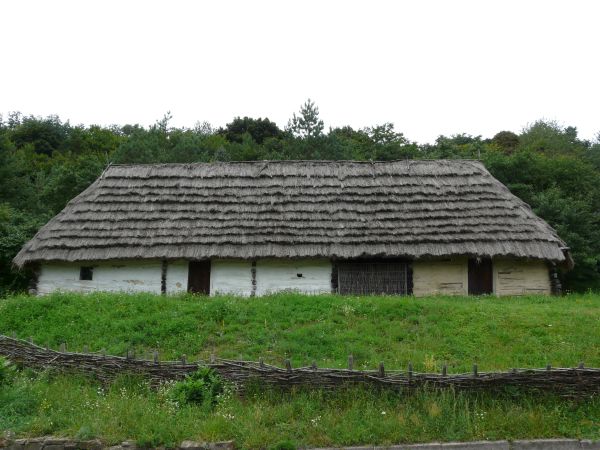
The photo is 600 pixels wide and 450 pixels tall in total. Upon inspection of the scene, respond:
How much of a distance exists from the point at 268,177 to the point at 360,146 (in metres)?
24.0

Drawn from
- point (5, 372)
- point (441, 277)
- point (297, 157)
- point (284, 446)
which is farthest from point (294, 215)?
point (297, 157)

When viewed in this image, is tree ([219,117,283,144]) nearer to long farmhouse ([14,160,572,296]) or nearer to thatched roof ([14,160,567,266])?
thatched roof ([14,160,567,266])

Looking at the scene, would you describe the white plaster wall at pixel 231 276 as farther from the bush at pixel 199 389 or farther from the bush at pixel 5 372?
the bush at pixel 199 389

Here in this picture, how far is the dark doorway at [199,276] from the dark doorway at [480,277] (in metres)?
8.74

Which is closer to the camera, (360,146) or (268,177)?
(268,177)

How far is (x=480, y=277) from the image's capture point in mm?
15820

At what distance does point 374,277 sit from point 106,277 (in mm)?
8871

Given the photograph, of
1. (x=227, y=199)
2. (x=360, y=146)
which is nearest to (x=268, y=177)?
(x=227, y=199)

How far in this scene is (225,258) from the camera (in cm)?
1516

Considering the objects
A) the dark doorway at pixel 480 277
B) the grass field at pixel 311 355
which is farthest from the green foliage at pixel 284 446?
the dark doorway at pixel 480 277

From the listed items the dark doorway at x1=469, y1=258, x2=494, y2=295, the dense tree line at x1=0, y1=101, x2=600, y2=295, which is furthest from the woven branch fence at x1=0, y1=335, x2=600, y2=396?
the dense tree line at x1=0, y1=101, x2=600, y2=295

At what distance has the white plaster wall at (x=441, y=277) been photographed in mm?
15656

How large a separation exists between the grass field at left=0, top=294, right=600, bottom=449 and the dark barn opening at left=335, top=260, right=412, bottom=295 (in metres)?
2.27

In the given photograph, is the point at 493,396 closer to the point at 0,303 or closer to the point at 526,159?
the point at 0,303
